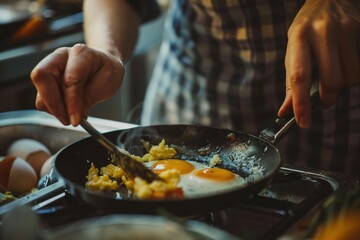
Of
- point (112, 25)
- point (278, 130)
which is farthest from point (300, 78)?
point (112, 25)

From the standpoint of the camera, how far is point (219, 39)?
174 centimetres

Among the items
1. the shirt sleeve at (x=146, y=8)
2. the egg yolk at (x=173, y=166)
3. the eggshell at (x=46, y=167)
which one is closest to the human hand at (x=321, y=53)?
the egg yolk at (x=173, y=166)

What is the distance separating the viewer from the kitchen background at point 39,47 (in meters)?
2.22

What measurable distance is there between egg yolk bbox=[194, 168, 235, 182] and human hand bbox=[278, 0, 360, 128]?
0.17 metres

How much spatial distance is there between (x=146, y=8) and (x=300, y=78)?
0.93 meters

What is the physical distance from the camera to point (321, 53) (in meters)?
1.14

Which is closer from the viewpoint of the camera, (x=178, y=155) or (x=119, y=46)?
(x=178, y=155)

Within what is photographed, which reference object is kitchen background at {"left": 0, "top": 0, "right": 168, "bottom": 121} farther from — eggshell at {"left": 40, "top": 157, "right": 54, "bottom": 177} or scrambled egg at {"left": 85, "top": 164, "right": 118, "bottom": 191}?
scrambled egg at {"left": 85, "top": 164, "right": 118, "bottom": 191}

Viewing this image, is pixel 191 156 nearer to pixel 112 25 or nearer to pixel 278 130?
pixel 278 130

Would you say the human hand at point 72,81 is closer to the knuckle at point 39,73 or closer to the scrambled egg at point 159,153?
the knuckle at point 39,73

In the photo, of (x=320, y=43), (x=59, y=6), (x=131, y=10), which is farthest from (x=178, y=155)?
(x=59, y=6)

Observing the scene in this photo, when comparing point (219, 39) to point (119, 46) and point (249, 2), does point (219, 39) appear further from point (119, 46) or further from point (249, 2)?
point (119, 46)

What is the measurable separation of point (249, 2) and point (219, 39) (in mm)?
156

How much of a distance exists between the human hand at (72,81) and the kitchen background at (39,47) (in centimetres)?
80
